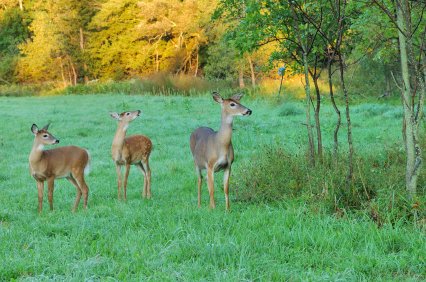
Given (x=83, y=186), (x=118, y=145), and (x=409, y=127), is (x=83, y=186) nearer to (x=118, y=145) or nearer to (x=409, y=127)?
(x=118, y=145)

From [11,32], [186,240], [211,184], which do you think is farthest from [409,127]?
[11,32]

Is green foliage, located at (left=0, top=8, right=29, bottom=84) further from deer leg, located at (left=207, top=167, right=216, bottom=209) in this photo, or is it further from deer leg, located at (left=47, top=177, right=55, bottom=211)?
deer leg, located at (left=207, top=167, right=216, bottom=209)

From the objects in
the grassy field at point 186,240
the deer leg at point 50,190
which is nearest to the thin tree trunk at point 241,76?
the grassy field at point 186,240

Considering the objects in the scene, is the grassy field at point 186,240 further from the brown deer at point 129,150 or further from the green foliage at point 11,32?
the green foliage at point 11,32

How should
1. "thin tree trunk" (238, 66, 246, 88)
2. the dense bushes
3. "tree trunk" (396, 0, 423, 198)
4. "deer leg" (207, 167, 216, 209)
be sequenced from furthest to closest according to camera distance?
1. "thin tree trunk" (238, 66, 246, 88)
2. "deer leg" (207, 167, 216, 209)
3. the dense bushes
4. "tree trunk" (396, 0, 423, 198)

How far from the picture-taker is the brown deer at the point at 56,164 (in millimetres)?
7242

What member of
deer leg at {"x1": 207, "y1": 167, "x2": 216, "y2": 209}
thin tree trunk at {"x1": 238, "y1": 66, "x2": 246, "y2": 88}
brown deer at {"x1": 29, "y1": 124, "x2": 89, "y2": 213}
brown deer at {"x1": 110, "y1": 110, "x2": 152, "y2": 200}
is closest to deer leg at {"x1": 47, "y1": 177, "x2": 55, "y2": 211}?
brown deer at {"x1": 29, "y1": 124, "x2": 89, "y2": 213}

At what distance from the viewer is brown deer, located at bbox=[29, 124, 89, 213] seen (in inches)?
285

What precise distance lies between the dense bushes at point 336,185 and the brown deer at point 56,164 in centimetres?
202

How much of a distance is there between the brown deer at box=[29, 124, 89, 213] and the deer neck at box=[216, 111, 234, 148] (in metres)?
1.90

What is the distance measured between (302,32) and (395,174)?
247 cm

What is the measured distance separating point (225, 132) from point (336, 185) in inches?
59.6

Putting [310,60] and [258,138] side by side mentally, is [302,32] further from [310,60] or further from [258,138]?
[258,138]

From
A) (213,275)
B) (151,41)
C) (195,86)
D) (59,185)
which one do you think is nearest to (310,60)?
(59,185)
